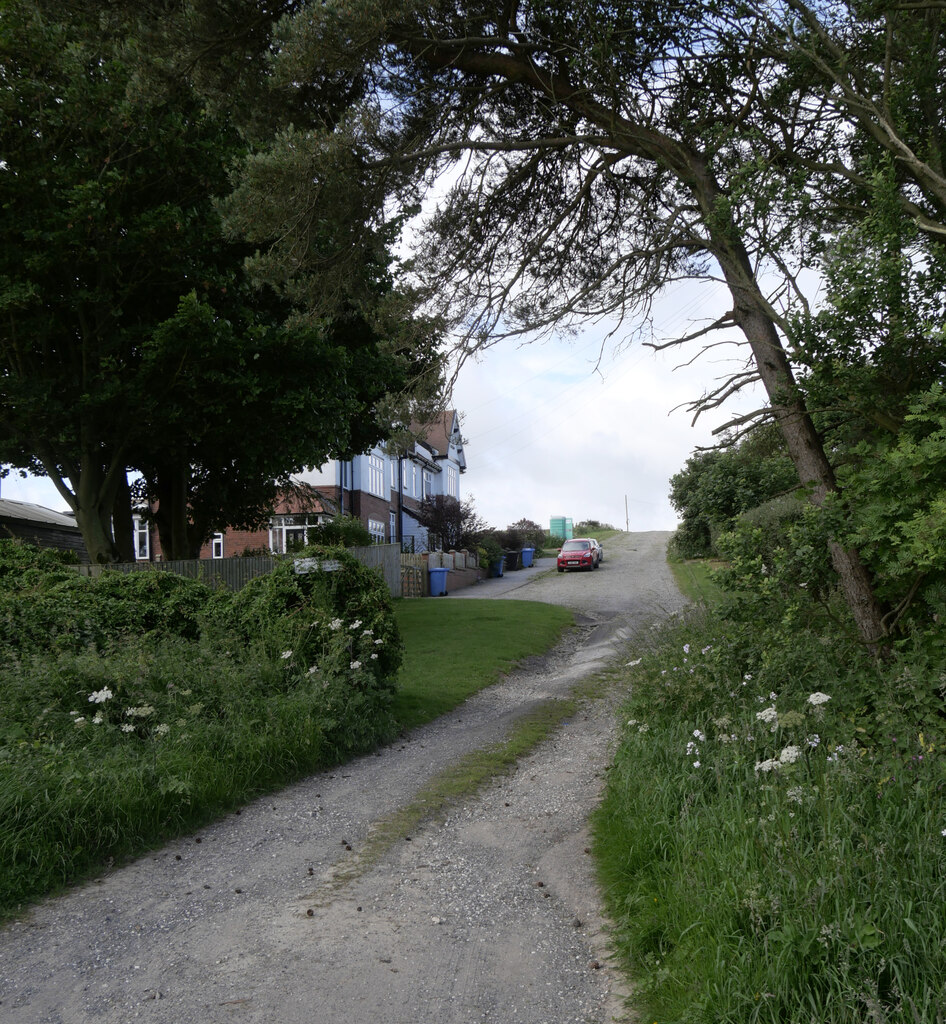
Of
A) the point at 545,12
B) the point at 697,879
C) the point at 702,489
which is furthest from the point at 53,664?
the point at 702,489

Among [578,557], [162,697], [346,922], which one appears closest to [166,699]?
[162,697]

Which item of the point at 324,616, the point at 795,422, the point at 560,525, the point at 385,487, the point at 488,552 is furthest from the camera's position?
the point at 560,525

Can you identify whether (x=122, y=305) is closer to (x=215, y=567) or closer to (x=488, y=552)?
(x=215, y=567)

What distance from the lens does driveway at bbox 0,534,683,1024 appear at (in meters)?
3.74

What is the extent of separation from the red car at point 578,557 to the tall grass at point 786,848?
33.3 m

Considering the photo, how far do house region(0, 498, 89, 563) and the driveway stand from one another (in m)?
21.3

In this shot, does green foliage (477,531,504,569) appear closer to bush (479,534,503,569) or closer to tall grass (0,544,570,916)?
bush (479,534,503,569)

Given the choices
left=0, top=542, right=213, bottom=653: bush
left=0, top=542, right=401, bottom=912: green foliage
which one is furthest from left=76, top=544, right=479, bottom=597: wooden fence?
left=0, top=542, right=401, bottom=912: green foliage

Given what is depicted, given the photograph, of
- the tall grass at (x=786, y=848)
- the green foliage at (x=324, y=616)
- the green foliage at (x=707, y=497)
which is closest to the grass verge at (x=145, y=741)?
the green foliage at (x=324, y=616)

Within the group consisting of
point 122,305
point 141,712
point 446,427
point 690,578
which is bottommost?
point 141,712

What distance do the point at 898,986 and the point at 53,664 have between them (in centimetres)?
729

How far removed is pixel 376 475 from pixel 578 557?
A: 10.9 metres

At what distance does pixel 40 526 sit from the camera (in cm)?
2747

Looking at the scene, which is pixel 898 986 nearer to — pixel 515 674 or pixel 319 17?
pixel 319 17
